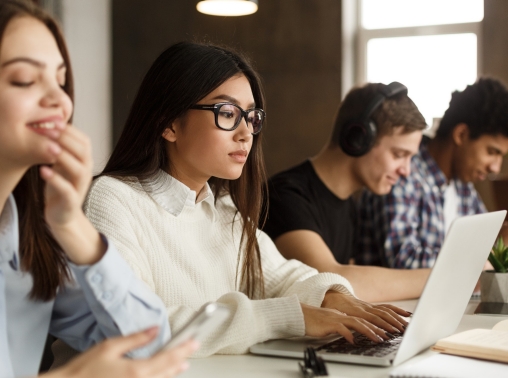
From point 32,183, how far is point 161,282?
53cm

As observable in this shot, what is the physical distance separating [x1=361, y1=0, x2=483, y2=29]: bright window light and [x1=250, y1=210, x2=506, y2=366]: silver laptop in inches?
154

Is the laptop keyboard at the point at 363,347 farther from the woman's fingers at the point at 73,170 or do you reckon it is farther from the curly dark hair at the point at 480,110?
the curly dark hair at the point at 480,110

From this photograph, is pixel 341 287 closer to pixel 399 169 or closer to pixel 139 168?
pixel 139 168

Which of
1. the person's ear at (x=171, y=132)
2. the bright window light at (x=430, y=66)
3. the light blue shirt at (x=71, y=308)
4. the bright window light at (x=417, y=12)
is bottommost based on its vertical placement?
the light blue shirt at (x=71, y=308)

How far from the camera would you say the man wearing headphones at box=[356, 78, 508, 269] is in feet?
8.76

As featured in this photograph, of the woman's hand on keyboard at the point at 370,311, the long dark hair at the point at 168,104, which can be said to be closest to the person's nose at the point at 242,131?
the long dark hair at the point at 168,104

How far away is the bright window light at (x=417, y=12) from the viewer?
15.9 feet

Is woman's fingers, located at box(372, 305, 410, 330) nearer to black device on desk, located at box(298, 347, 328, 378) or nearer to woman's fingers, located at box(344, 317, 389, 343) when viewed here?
woman's fingers, located at box(344, 317, 389, 343)

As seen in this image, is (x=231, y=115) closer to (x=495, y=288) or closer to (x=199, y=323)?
(x=495, y=288)

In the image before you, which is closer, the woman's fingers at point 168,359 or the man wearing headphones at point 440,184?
the woman's fingers at point 168,359

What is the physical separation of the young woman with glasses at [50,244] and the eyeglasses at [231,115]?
0.64 metres

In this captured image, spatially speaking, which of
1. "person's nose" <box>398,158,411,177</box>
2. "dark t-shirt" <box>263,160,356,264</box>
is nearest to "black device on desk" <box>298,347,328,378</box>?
"dark t-shirt" <box>263,160,356,264</box>

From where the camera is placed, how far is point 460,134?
301 centimetres

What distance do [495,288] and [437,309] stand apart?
2.52 feet
